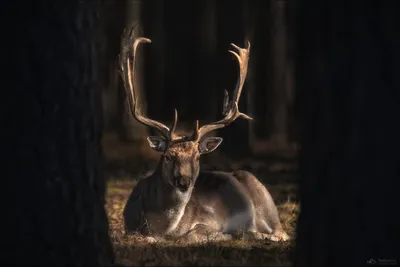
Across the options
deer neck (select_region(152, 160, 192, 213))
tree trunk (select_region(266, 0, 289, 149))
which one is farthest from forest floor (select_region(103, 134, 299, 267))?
tree trunk (select_region(266, 0, 289, 149))

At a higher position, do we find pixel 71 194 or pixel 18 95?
pixel 18 95

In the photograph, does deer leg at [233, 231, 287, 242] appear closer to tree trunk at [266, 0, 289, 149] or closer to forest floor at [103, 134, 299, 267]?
forest floor at [103, 134, 299, 267]

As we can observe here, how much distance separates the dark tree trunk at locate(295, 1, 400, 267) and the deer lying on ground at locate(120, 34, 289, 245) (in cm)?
446

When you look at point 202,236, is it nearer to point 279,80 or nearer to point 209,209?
point 209,209

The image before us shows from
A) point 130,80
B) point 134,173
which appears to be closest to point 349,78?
point 130,80

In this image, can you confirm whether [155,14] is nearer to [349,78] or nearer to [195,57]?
[195,57]

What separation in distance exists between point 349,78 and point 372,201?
85 cm

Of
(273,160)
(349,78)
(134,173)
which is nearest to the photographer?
(349,78)

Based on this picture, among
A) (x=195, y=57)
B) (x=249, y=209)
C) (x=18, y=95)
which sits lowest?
(x=249, y=209)

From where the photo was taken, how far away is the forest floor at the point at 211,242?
947cm

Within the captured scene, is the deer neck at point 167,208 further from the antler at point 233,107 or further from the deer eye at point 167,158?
the antler at point 233,107

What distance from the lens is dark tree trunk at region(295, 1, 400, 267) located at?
667 cm

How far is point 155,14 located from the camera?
41594 mm

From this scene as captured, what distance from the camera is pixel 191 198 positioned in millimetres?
12117
